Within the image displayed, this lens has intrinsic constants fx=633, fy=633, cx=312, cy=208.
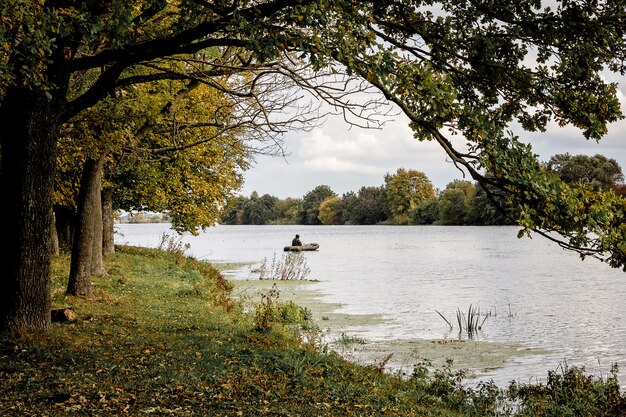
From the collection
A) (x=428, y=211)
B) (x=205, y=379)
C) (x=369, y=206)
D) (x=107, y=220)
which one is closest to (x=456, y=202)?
(x=428, y=211)

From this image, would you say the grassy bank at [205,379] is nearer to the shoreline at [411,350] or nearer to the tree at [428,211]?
the shoreline at [411,350]

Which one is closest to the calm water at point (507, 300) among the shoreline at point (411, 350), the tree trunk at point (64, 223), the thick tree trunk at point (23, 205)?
the shoreline at point (411, 350)

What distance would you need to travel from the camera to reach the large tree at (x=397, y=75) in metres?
8.45

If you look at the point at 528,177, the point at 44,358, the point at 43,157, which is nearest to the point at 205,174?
the point at 43,157

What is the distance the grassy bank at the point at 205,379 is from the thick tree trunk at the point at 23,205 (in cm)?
77

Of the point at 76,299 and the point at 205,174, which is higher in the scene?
the point at 205,174

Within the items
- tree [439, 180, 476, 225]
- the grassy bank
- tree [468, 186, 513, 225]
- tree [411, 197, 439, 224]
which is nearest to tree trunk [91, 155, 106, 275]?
the grassy bank

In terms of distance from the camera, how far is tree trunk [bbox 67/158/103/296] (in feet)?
52.7

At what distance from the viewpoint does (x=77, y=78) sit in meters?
14.6

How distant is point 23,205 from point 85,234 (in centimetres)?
601

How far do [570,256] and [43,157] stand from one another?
54.8 m

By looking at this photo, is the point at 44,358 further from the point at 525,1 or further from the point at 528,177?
the point at 525,1

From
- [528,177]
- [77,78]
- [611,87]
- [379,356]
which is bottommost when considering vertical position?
[379,356]

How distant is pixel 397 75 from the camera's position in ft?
29.5
